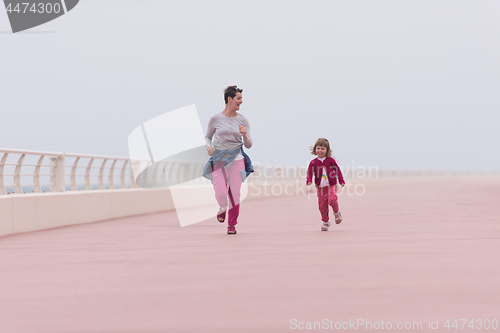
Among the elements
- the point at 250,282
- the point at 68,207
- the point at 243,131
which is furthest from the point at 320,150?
the point at 68,207

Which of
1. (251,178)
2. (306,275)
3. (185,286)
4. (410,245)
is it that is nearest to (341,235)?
(410,245)

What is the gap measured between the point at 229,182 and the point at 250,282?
5.09 metres

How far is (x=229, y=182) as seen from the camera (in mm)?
10461

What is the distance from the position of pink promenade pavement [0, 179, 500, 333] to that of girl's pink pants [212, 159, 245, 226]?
629 mm

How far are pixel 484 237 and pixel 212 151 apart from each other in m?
3.74

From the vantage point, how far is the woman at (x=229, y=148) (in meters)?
10.2

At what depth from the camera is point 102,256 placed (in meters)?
7.79

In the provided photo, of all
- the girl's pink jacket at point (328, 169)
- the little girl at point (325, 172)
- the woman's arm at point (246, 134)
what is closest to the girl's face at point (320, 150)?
the little girl at point (325, 172)

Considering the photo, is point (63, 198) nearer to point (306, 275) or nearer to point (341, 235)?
point (341, 235)

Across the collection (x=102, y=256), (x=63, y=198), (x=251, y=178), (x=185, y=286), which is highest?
(x=185, y=286)

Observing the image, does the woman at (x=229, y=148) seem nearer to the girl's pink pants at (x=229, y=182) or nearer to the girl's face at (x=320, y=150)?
the girl's pink pants at (x=229, y=182)

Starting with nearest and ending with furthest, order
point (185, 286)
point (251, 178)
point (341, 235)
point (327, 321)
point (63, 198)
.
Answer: point (327, 321), point (185, 286), point (341, 235), point (63, 198), point (251, 178)

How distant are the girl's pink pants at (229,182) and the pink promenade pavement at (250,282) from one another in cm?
63

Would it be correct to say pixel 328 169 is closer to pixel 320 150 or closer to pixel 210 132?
pixel 320 150
